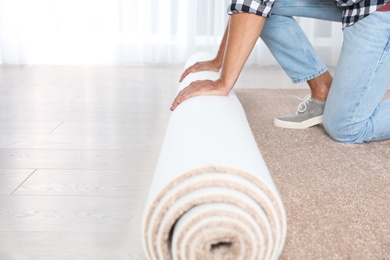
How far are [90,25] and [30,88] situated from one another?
3.61 feet

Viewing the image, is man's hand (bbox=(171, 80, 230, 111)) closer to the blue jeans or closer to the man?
the man

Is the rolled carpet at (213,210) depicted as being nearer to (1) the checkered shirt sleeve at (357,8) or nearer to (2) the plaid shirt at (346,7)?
(2) the plaid shirt at (346,7)

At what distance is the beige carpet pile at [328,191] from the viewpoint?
3.20ft

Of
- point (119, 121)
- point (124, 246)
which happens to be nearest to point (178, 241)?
point (124, 246)

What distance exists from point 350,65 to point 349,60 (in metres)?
0.02

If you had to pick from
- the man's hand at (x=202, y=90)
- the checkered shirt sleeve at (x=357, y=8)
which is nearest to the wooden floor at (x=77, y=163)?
the man's hand at (x=202, y=90)

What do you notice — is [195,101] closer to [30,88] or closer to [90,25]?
[30,88]

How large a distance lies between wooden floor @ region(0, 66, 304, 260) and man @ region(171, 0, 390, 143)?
0.33 meters

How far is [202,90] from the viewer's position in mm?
1264

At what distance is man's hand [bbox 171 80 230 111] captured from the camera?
1.25 m

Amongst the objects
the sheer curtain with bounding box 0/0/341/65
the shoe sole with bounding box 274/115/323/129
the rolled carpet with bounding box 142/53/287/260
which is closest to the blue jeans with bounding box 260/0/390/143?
the shoe sole with bounding box 274/115/323/129

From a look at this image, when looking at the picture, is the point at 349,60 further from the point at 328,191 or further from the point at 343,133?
the point at 328,191

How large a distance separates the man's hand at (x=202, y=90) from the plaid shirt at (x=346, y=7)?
198 millimetres

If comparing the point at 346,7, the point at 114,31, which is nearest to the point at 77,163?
the point at 346,7
